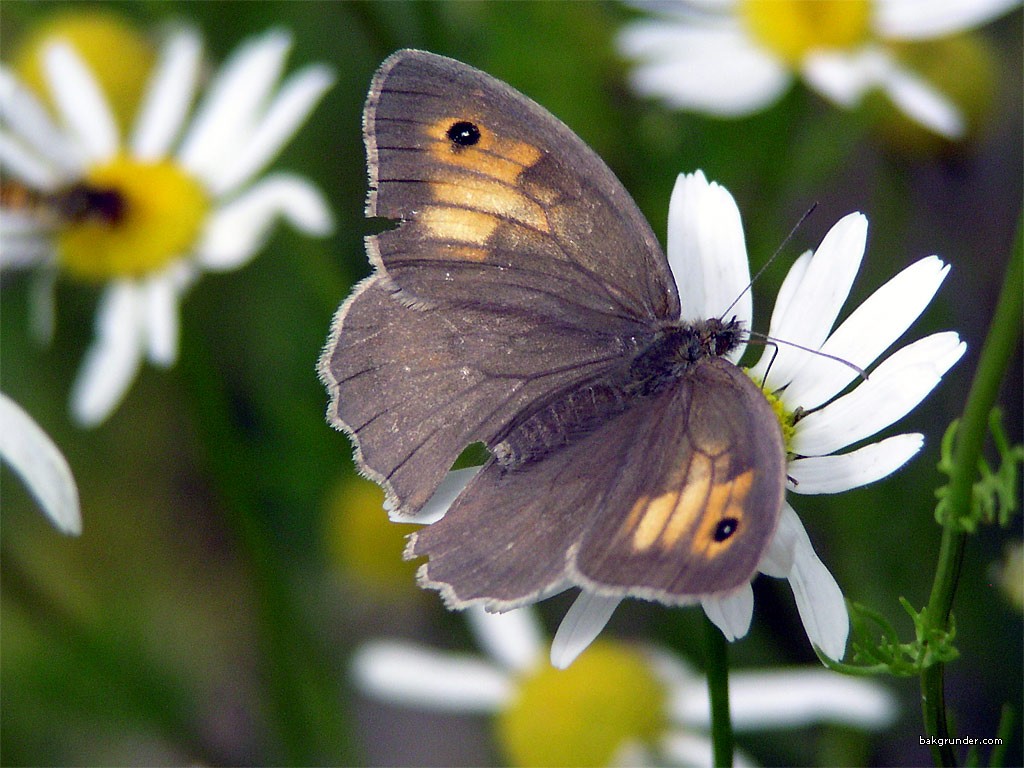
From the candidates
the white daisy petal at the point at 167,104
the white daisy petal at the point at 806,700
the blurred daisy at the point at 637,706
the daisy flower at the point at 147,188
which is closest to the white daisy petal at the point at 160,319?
the daisy flower at the point at 147,188

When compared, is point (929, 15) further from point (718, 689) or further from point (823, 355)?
point (718, 689)

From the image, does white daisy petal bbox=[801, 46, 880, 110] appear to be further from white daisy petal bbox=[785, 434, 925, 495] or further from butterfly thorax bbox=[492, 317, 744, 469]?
white daisy petal bbox=[785, 434, 925, 495]

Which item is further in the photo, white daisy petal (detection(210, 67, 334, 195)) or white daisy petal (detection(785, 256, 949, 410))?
white daisy petal (detection(210, 67, 334, 195))

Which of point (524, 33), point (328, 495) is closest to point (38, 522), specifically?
point (328, 495)

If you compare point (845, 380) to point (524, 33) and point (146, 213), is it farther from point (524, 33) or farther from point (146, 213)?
point (524, 33)

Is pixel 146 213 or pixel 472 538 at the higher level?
pixel 146 213

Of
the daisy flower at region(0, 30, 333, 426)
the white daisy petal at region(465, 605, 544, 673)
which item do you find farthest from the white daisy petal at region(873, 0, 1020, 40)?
the white daisy petal at region(465, 605, 544, 673)
